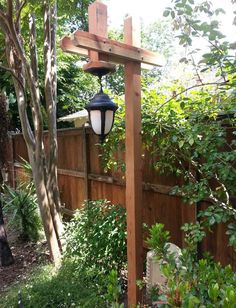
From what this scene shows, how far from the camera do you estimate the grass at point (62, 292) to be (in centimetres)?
282

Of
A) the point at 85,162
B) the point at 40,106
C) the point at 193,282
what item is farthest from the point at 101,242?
the point at 193,282

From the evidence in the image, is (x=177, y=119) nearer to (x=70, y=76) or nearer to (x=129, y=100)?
(x=129, y=100)

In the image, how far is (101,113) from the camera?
8.83ft

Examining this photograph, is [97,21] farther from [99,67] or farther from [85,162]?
[85,162]

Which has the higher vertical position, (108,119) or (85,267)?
(108,119)

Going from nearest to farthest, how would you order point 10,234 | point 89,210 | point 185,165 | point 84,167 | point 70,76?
1. point 185,165
2. point 89,210
3. point 84,167
4. point 10,234
5. point 70,76

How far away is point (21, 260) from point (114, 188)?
5.55ft

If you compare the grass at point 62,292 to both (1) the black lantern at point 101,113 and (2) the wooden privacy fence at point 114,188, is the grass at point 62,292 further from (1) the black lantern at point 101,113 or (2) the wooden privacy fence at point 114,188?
(1) the black lantern at point 101,113

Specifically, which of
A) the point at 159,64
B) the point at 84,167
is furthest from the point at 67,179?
the point at 159,64

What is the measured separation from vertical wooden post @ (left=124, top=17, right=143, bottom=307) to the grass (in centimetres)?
46

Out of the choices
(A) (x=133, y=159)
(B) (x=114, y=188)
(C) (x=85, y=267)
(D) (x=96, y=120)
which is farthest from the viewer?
(B) (x=114, y=188)

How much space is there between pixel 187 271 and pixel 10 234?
471 centimetres

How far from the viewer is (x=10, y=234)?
5590 mm

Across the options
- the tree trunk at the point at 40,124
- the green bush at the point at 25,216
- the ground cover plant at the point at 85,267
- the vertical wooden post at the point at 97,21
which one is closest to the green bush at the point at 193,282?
the ground cover plant at the point at 85,267
